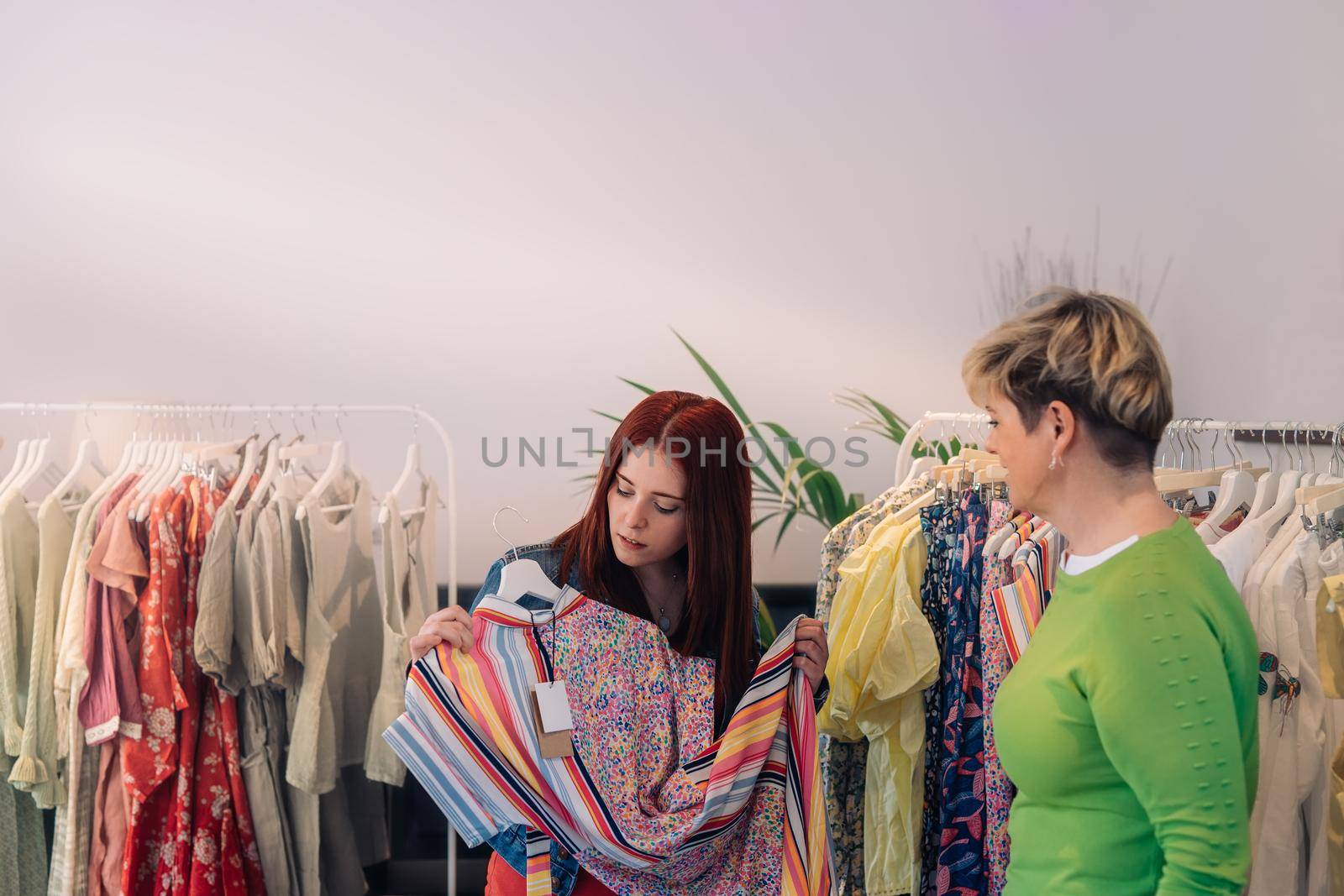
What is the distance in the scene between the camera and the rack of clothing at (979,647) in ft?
6.01

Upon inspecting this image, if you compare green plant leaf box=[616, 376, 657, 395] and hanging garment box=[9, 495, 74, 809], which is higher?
green plant leaf box=[616, 376, 657, 395]

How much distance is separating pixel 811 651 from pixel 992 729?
1.58 feet

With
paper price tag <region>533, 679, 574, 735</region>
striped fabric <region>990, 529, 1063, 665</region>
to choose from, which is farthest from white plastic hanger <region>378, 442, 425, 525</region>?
striped fabric <region>990, 529, 1063, 665</region>

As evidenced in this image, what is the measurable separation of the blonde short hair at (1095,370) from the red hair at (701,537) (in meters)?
0.56

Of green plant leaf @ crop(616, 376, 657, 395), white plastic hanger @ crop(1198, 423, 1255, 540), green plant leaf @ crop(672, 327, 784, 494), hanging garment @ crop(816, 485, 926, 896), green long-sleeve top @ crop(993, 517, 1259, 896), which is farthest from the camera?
green plant leaf @ crop(672, 327, 784, 494)

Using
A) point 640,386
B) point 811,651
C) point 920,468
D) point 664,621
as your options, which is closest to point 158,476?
point 640,386

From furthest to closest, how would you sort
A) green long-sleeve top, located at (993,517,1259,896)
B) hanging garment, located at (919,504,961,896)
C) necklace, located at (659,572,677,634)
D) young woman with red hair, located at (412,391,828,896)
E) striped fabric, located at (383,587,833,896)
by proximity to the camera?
hanging garment, located at (919,504,961,896), necklace, located at (659,572,677,634), young woman with red hair, located at (412,391,828,896), striped fabric, located at (383,587,833,896), green long-sleeve top, located at (993,517,1259,896)

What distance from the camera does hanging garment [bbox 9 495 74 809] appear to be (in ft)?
8.23

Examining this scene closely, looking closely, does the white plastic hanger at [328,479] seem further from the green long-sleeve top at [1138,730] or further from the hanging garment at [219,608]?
the green long-sleeve top at [1138,730]

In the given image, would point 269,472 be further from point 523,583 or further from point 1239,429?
point 1239,429

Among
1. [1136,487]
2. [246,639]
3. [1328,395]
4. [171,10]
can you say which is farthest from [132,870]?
[1328,395]

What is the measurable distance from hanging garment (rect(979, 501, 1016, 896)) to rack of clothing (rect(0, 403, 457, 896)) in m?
1.33

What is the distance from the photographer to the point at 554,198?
3.59 metres

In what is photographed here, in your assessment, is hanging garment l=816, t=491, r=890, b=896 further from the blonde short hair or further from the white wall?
the white wall
